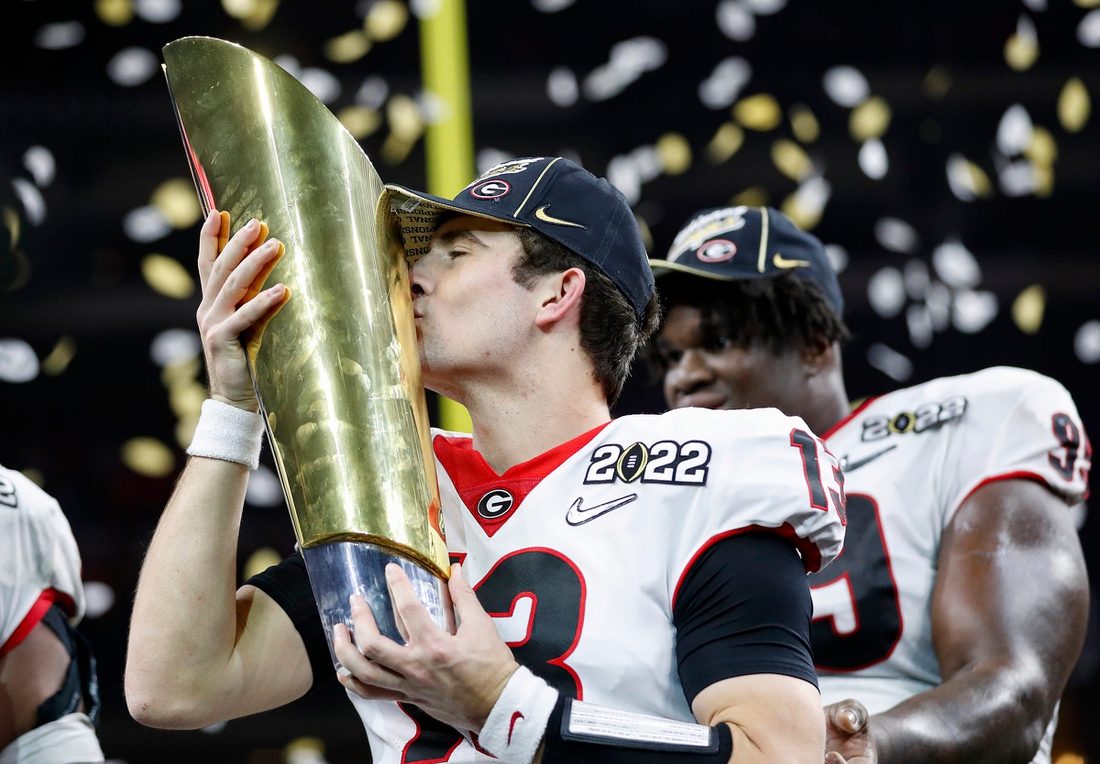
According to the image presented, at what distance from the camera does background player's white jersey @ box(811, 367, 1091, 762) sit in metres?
1.98

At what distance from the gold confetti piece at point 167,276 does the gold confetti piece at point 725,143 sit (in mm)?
1423

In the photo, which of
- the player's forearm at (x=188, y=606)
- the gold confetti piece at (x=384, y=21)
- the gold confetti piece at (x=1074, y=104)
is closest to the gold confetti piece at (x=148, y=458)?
the gold confetti piece at (x=384, y=21)

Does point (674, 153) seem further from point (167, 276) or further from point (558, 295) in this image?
point (558, 295)

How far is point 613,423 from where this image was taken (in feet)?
4.80

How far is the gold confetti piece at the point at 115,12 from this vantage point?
10.3 ft

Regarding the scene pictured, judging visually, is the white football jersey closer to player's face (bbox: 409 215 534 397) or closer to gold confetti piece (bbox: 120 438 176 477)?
gold confetti piece (bbox: 120 438 176 477)

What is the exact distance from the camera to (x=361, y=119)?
3.19 m

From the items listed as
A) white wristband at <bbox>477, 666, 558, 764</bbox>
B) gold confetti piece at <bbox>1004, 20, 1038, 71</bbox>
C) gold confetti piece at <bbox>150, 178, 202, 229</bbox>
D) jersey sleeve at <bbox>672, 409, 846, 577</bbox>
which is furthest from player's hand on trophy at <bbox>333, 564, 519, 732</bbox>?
gold confetti piece at <bbox>1004, 20, 1038, 71</bbox>

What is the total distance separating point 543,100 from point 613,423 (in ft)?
6.34

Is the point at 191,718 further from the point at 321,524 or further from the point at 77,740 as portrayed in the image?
the point at 77,740

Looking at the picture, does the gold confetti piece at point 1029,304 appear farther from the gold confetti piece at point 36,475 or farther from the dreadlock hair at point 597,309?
the gold confetti piece at point 36,475

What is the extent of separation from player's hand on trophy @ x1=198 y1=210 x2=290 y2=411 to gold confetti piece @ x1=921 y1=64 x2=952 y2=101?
2.44 metres

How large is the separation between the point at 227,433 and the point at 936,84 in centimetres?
253

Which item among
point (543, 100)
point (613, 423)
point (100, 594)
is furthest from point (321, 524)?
point (543, 100)
